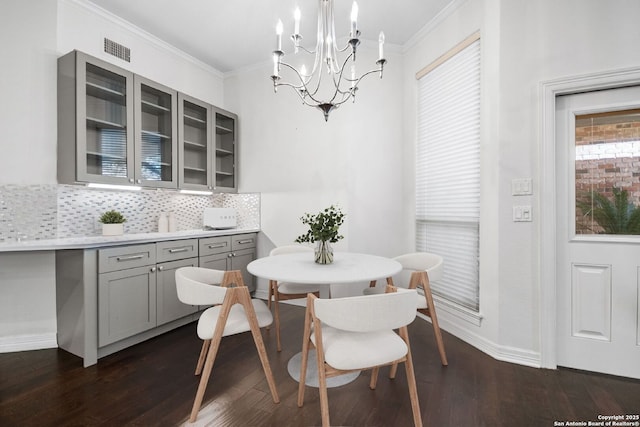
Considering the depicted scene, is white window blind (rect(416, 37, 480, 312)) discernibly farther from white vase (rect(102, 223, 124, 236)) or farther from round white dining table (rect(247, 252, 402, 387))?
white vase (rect(102, 223, 124, 236))

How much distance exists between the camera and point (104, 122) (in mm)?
2605

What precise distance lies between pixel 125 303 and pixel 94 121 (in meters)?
1.56

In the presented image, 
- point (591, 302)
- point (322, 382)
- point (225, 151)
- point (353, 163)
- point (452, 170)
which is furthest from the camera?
point (225, 151)

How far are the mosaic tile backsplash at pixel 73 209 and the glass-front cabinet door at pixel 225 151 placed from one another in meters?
0.46

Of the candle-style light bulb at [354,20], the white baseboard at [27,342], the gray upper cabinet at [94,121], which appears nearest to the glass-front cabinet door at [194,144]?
the gray upper cabinet at [94,121]

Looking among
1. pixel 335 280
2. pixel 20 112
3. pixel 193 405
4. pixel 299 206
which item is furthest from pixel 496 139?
pixel 20 112

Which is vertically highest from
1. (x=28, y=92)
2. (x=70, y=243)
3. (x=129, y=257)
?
(x=28, y=92)

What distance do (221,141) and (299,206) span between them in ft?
4.56

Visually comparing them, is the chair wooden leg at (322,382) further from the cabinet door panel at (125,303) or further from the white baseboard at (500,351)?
the cabinet door panel at (125,303)

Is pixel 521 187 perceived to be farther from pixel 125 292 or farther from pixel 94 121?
pixel 94 121

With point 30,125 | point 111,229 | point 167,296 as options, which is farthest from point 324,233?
point 30,125

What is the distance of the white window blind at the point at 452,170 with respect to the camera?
264 cm

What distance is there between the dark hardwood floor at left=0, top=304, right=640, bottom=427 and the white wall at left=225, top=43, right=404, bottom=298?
1.41 metres

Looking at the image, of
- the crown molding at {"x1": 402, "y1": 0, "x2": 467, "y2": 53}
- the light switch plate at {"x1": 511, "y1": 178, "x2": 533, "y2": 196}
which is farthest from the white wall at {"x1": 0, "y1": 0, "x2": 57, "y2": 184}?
the light switch plate at {"x1": 511, "y1": 178, "x2": 533, "y2": 196}
